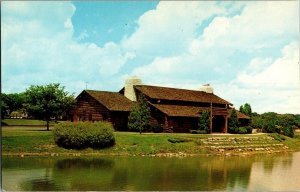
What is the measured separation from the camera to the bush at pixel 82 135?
37469 millimetres

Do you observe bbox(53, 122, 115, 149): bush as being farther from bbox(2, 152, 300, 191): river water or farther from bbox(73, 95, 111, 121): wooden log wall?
bbox(73, 95, 111, 121): wooden log wall

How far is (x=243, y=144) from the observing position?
158 ft

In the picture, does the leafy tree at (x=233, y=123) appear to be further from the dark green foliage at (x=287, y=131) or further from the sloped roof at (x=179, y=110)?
the dark green foliage at (x=287, y=131)

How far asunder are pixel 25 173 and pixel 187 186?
978cm

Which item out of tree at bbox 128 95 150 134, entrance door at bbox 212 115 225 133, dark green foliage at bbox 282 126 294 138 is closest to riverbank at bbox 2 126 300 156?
tree at bbox 128 95 150 134

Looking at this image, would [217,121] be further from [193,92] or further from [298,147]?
[298,147]

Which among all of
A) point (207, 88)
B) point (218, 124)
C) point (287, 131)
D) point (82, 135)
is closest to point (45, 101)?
point (82, 135)

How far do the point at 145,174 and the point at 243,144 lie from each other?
22757 millimetres

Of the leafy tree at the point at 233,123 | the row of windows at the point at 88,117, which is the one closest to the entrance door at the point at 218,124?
the leafy tree at the point at 233,123

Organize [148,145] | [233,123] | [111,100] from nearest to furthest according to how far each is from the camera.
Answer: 1. [148,145]
2. [111,100]
3. [233,123]

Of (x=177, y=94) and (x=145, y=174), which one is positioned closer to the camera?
(x=145, y=174)

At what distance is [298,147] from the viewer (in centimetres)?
5522

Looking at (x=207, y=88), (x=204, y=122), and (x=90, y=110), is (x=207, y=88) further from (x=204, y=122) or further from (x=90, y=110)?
(x=90, y=110)

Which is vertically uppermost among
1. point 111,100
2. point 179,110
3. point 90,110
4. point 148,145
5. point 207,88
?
point 207,88
